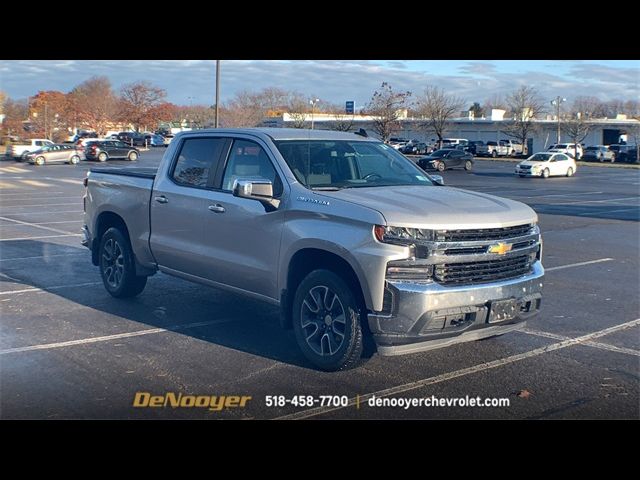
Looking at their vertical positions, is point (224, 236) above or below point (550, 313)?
above

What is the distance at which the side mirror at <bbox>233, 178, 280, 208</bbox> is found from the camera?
6.60 m

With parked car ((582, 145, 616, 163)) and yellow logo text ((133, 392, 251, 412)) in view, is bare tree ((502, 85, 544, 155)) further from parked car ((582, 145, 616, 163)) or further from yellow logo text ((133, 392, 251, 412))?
yellow logo text ((133, 392, 251, 412))

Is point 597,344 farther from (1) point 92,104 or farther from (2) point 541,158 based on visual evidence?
(1) point 92,104

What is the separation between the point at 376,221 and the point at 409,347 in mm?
1004

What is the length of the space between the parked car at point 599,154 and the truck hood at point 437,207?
222 feet

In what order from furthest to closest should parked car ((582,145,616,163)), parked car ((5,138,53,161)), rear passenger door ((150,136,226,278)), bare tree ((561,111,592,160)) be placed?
bare tree ((561,111,592,160)) → parked car ((582,145,616,163)) → parked car ((5,138,53,161)) → rear passenger door ((150,136,226,278))

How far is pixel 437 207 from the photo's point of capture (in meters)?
6.08

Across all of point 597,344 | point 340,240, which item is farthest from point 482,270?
point 597,344

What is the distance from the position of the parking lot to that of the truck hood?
126cm

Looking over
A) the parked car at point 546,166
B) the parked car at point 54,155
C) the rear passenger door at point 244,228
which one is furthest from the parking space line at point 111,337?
the parked car at point 54,155

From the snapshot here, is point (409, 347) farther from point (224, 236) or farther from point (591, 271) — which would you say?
point (591, 271)

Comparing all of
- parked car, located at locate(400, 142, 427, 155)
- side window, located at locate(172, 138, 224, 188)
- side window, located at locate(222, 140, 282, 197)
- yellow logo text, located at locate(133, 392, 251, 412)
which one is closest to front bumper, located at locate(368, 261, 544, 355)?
yellow logo text, located at locate(133, 392, 251, 412)

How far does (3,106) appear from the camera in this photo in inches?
2820
